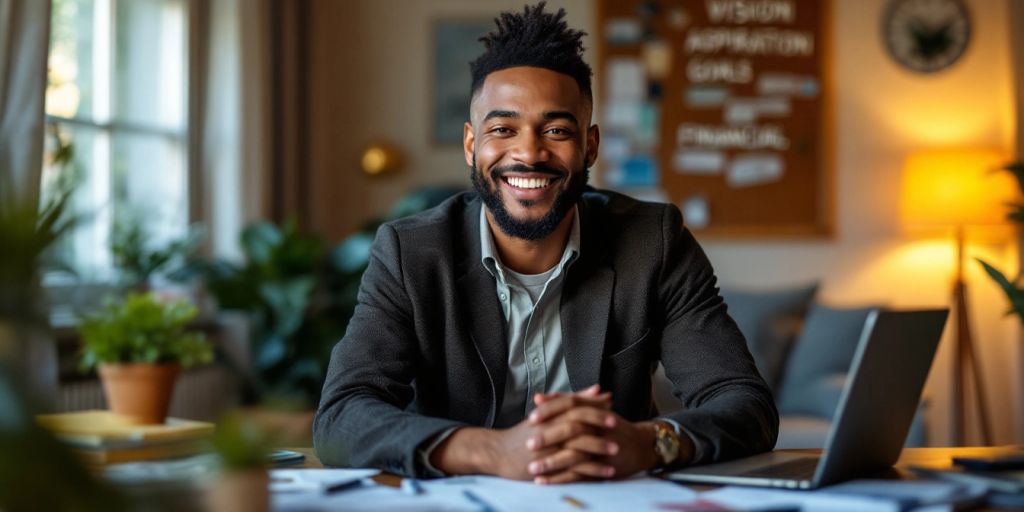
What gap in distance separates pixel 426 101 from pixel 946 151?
236 cm

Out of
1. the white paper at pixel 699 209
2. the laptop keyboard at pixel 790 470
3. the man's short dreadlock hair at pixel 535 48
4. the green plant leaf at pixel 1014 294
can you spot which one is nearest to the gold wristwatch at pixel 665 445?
the laptop keyboard at pixel 790 470

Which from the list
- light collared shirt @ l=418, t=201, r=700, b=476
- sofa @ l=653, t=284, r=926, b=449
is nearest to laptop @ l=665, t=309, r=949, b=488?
light collared shirt @ l=418, t=201, r=700, b=476

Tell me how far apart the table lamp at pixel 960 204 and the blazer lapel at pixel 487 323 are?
3.34 meters

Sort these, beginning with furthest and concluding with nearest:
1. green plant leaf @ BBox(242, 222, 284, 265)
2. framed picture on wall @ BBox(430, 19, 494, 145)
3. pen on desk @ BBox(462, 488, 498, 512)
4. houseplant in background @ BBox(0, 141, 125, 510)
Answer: framed picture on wall @ BBox(430, 19, 494, 145) < green plant leaf @ BBox(242, 222, 284, 265) < pen on desk @ BBox(462, 488, 498, 512) < houseplant in background @ BBox(0, 141, 125, 510)

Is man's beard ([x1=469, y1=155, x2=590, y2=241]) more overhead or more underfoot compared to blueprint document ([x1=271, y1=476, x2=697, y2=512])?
more overhead

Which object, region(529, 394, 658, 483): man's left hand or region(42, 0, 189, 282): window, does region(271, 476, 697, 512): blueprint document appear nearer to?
region(529, 394, 658, 483): man's left hand

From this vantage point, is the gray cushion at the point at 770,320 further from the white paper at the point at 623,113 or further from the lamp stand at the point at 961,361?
the white paper at the point at 623,113

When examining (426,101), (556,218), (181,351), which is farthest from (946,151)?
(181,351)

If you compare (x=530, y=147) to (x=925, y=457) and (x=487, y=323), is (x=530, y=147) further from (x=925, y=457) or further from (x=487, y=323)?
(x=925, y=457)

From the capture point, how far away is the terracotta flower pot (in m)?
1.78

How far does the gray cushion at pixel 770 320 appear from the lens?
183 inches

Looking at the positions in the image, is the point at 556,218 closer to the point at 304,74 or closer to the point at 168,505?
the point at 168,505

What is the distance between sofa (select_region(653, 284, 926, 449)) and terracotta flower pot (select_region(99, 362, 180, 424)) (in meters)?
2.75

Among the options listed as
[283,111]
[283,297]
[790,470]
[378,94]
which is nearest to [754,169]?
[378,94]
